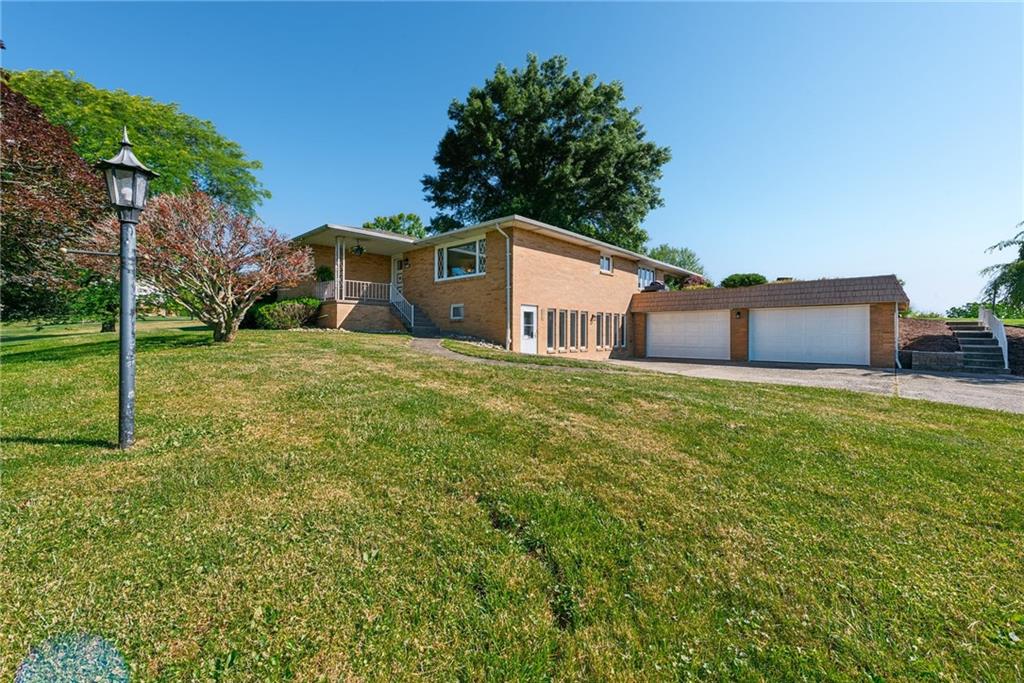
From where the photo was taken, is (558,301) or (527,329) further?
(558,301)

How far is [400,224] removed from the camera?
40000 millimetres

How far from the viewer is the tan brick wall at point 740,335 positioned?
58.6 ft

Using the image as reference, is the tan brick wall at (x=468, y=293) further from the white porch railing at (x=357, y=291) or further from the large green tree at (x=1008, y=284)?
the large green tree at (x=1008, y=284)

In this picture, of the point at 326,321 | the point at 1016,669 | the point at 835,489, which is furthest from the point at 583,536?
the point at 326,321

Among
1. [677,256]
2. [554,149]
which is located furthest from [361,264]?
[677,256]

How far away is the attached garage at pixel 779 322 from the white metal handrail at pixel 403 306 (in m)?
11.4

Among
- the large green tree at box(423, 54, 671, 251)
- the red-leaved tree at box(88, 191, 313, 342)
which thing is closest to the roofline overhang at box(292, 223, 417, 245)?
the red-leaved tree at box(88, 191, 313, 342)

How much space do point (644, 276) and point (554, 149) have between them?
400 inches

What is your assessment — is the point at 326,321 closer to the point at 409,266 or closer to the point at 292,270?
the point at 409,266

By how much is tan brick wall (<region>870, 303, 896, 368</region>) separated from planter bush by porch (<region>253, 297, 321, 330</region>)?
21.6 metres

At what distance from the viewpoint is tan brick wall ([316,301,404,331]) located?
16172 millimetres

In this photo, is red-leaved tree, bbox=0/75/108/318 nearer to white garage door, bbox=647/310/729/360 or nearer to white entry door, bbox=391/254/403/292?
white entry door, bbox=391/254/403/292

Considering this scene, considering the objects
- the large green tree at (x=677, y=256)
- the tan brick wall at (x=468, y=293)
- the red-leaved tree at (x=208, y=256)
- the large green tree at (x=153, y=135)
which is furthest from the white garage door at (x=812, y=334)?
the large green tree at (x=677, y=256)

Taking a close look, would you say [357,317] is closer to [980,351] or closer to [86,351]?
[86,351]
